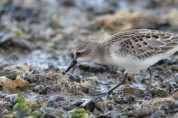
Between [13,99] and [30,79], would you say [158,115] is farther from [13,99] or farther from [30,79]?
[30,79]

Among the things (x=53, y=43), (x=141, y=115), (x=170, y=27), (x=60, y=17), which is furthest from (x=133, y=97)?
(x=60, y=17)

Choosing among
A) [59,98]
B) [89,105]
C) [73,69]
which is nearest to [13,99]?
[59,98]

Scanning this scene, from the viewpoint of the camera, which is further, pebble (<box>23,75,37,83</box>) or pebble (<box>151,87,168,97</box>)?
pebble (<box>23,75,37,83</box>)

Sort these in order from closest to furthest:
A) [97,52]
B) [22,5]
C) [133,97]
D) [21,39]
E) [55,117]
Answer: [55,117] < [133,97] < [97,52] < [21,39] < [22,5]

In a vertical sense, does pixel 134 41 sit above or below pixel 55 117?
above

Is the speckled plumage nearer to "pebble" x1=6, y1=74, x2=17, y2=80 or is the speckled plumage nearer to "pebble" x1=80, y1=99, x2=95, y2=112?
"pebble" x1=80, y1=99, x2=95, y2=112

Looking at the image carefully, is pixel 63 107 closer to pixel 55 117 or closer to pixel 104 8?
pixel 55 117

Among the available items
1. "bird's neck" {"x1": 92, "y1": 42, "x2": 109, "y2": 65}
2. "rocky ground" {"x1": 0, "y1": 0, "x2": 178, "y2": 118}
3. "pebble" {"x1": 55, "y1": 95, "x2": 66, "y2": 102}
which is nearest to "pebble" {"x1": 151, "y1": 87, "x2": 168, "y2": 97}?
"rocky ground" {"x1": 0, "y1": 0, "x2": 178, "y2": 118}
